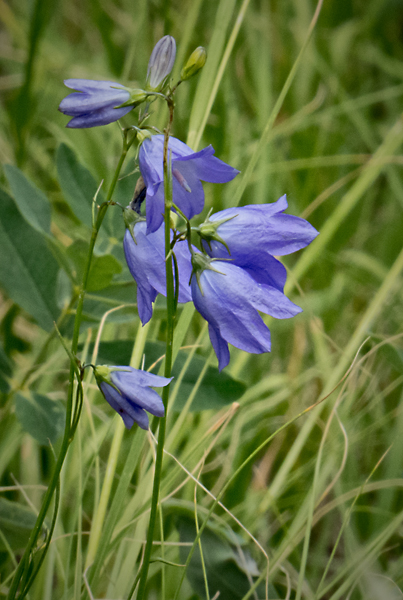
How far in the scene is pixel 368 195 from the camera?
1525mm

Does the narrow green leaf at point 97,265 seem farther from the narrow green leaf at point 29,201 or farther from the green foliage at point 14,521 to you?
the green foliage at point 14,521

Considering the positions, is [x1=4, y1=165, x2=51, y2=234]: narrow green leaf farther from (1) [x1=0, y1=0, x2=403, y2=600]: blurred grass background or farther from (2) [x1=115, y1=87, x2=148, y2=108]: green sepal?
(2) [x1=115, y1=87, x2=148, y2=108]: green sepal

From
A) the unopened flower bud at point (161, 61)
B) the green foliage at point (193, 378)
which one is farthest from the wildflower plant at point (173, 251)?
the green foliage at point (193, 378)

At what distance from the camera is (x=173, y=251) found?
432mm

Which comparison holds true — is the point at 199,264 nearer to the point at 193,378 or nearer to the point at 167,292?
the point at 167,292

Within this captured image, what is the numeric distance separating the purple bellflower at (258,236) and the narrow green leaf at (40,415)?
0.41 m

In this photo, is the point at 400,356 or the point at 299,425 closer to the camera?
the point at 400,356

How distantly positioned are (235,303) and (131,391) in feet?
0.40

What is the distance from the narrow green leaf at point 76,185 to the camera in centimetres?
75

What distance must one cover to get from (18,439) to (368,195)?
48.8 inches

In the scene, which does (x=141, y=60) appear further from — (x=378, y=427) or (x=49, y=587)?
(x=49, y=587)

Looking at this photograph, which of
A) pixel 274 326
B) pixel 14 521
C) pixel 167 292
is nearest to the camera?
pixel 167 292

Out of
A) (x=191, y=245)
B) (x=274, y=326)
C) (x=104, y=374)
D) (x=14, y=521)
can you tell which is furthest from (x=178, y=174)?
(x=274, y=326)

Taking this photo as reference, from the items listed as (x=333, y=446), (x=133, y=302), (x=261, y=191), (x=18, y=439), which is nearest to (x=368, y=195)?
(x=261, y=191)
